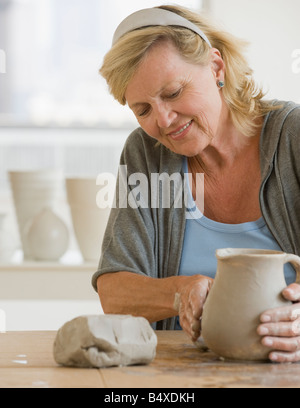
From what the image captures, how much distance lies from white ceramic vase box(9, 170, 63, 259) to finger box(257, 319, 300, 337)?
1.68 m

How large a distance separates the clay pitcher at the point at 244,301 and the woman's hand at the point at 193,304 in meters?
0.07

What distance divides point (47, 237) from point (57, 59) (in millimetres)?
918

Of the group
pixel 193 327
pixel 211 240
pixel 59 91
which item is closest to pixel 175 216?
Answer: pixel 211 240

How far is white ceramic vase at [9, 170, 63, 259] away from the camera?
8.57ft

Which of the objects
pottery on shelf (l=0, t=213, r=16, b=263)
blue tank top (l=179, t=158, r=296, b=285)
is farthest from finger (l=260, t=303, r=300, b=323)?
pottery on shelf (l=0, t=213, r=16, b=263)

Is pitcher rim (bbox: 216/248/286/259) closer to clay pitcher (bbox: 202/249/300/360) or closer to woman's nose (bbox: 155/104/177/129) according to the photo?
clay pitcher (bbox: 202/249/300/360)

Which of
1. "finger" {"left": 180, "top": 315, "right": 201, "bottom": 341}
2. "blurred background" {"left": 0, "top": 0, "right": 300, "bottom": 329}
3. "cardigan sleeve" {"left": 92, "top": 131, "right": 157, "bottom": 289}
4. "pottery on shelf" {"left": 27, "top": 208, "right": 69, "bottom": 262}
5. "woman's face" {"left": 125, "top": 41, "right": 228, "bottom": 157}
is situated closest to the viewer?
"finger" {"left": 180, "top": 315, "right": 201, "bottom": 341}

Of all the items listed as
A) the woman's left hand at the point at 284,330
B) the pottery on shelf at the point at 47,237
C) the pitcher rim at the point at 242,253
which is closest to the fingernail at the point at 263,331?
the woman's left hand at the point at 284,330

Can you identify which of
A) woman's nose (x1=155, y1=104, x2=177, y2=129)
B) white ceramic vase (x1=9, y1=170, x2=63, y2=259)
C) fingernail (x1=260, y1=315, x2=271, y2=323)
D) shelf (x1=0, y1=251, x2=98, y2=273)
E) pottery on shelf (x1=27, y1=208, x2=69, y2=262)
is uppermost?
woman's nose (x1=155, y1=104, x2=177, y2=129)

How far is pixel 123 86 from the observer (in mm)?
1491

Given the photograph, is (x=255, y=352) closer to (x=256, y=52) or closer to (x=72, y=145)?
(x=256, y=52)

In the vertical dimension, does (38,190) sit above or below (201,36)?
below
